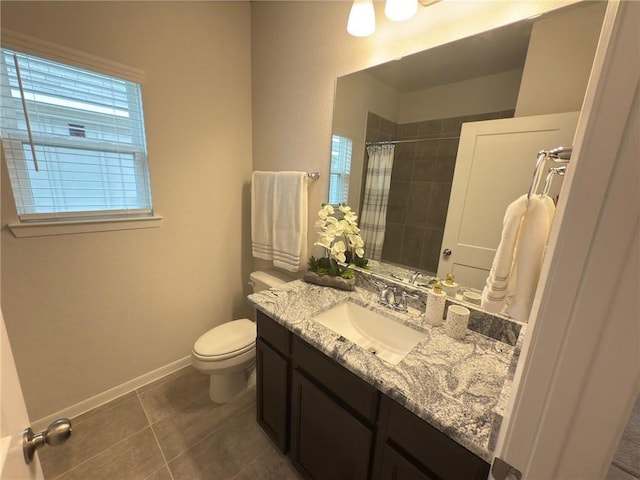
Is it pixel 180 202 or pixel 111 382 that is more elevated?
pixel 180 202

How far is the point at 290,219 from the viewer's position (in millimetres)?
1710

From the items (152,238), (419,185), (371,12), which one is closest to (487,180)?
(419,185)

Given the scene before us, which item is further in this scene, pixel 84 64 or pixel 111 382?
pixel 111 382

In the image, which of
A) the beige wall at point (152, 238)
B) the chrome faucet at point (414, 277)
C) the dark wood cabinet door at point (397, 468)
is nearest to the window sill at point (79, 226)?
the beige wall at point (152, 238)

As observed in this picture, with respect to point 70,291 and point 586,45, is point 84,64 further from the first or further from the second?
point 586,45

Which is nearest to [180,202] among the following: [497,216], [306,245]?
[306,245]

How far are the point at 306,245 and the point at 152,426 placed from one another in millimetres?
1413

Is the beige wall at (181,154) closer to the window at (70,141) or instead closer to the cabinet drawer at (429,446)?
the window at (70,141)

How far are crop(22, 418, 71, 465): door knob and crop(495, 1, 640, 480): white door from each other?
86 cm

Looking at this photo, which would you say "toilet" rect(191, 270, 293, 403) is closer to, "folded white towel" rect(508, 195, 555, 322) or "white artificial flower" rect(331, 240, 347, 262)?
"white artificial flower" rect(331, 240, 347, 262)

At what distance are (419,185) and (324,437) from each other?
3.86 ft

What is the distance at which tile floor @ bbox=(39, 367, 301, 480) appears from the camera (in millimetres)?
1295

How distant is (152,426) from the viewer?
1.53m

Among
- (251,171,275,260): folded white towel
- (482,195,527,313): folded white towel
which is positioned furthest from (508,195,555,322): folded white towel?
(251,171,275,260): folded white towel
